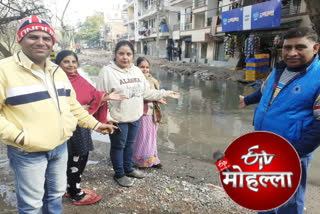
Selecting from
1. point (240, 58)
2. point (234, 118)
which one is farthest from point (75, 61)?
point (240, 58)

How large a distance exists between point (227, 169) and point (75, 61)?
1.88 meters

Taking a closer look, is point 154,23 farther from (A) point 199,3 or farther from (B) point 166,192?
(B) point 166,192

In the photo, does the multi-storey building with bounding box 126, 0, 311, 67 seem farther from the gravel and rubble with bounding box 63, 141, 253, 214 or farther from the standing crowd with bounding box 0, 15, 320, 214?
the standing crowd with bounding box 0, 15, 320, 214

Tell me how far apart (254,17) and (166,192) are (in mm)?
11758

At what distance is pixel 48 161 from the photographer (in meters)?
1.73

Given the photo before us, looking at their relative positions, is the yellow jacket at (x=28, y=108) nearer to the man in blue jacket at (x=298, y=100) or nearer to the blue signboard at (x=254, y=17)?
the man in blue jacket at (x=298, y=100)

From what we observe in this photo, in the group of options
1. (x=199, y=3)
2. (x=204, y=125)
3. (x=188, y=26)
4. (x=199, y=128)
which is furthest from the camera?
(x=188, y=26)

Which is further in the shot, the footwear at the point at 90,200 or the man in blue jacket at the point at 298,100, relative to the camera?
the footwear at the point at 90,200

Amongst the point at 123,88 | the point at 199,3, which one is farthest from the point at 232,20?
the point at 123,88

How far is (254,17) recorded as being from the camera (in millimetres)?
11719

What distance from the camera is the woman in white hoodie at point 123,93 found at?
8.38ft

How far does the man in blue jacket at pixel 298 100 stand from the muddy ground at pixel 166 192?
0.92 metres

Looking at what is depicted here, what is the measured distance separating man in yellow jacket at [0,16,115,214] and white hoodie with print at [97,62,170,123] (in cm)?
78

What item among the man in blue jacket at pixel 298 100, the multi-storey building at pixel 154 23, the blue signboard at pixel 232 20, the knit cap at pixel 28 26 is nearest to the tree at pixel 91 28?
the multi-storey building at pixel 154 23
